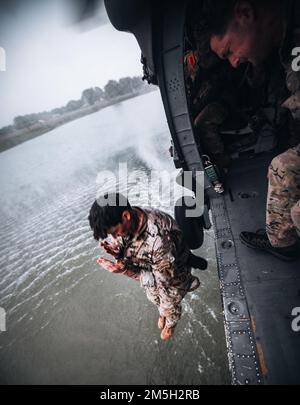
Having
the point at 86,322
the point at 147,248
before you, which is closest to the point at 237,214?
the point at 147,248

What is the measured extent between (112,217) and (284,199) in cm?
169

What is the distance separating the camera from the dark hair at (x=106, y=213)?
6.62 feet

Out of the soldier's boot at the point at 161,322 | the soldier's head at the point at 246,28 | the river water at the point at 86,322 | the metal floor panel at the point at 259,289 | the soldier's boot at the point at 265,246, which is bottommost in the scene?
the river water at the point at 86,322

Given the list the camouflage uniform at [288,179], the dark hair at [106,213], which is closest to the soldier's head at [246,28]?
the camouflage uniform at [288,179]

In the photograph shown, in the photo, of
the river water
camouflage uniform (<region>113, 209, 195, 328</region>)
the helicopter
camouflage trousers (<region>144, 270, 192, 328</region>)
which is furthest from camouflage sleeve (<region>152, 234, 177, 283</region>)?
the river water

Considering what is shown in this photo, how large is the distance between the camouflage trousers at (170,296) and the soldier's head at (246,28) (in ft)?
9.12

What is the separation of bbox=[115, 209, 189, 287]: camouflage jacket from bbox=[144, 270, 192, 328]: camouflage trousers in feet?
0.25

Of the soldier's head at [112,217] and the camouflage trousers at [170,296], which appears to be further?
the camouflage trousers at [170,296]

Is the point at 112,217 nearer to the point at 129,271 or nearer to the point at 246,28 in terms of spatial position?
the point at 129,271

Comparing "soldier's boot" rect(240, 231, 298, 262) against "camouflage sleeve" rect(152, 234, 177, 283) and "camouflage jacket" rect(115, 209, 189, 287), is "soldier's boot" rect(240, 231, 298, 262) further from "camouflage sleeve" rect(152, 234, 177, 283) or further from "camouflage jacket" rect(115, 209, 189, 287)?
"camouflage sleeve" rect(152, 234, 177, 283)

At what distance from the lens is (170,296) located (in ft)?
8.50

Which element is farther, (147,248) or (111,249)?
(111,249)

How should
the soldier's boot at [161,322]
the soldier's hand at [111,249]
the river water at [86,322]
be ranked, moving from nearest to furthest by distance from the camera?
the soldier's hand at [111,249] < the soldier's boot at [161,322] < the river water at [86,322]

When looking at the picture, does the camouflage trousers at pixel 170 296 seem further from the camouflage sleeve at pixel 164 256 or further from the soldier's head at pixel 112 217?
the soldier's head at pixel 112 217
